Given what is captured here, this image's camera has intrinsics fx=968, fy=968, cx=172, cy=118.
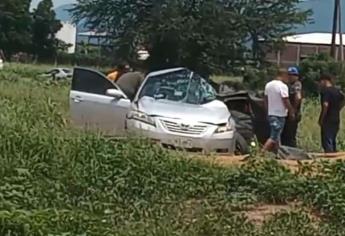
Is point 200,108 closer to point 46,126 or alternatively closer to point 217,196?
point 46,126

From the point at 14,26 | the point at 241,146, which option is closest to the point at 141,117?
the point at 241,146

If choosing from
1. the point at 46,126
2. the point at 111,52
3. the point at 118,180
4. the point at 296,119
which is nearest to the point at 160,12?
the point at 111,52

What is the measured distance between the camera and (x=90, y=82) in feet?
51.5

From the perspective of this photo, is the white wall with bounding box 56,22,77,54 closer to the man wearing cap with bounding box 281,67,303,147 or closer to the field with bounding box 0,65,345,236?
the man wearing cap with bounding box 281,67,303,147

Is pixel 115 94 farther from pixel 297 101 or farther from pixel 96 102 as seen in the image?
pixel 297 101

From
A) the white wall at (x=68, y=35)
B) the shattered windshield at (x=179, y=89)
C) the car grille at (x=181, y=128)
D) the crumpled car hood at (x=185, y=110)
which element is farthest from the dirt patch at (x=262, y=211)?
the white wall at (x=68, y=35)

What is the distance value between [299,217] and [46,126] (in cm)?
464

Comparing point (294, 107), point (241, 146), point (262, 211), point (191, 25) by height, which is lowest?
point (262, 211)

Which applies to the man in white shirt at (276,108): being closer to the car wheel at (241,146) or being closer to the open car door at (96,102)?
the car wheel at (241,146)

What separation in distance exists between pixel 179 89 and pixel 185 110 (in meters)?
0.92

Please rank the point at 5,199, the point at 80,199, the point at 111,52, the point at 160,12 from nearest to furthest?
1. the point at 5,199
2. the point at 80,199
3. the point at 160,12
4. the point at 111,52

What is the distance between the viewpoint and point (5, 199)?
8.29 meters

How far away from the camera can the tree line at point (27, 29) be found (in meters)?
76.2

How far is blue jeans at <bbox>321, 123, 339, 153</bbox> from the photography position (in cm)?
1587
